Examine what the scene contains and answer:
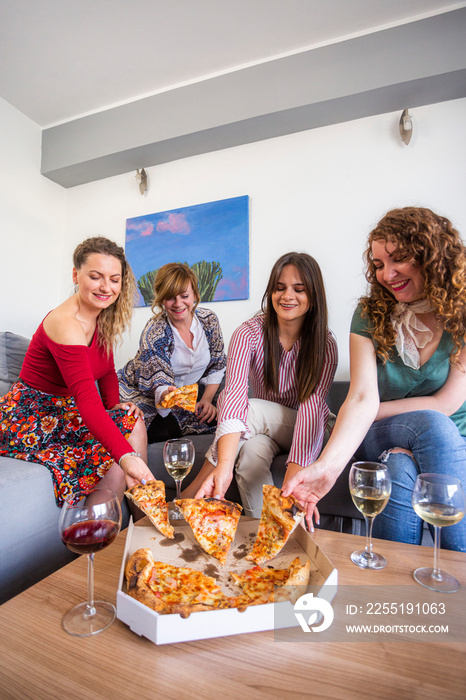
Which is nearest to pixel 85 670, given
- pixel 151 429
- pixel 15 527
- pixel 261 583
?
pixel 261 583

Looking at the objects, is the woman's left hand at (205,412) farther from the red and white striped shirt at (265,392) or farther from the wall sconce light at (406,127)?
the wall sconce light at (406,127)

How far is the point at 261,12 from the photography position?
6.97 feet

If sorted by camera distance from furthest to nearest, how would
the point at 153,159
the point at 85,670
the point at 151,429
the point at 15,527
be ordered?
the point at 153,159, the point at 151,429, the point at 15,527, the point at 85,670

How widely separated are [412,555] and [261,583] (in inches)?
13.6

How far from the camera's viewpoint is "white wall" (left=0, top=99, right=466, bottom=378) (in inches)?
90.0

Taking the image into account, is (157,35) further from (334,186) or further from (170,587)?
(170,587)

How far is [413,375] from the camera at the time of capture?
1263 millimetres

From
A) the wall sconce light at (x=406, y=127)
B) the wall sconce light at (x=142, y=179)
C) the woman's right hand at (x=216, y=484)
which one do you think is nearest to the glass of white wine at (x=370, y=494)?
the woman's right hand at (x=216, y=484)

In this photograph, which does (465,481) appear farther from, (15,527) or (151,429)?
(151,429)

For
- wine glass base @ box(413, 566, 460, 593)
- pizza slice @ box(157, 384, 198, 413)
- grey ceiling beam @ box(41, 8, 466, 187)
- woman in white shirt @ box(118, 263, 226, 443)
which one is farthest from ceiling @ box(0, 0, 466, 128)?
wine glass base @ box(413, 566, 460, 593)

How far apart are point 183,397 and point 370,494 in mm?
1120

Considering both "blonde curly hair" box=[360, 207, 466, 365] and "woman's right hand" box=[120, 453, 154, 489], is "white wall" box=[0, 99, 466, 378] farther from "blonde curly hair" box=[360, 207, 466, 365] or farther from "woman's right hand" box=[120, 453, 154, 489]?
"woman's right hand" box=[120, 453, 154, 489]

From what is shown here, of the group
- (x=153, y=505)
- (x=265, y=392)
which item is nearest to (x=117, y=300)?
(x=265, y=392)

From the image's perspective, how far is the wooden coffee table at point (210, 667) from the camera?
453mm
